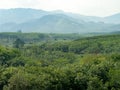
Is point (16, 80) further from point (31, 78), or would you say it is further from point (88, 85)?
point (88, 85)

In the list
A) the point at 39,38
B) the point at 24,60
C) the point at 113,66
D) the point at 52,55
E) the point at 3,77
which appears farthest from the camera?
the point at 39,38

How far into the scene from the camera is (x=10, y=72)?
4716 centimetres

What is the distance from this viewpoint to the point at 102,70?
48375mm

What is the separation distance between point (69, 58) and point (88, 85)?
136 ft

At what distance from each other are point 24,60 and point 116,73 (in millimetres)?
32142

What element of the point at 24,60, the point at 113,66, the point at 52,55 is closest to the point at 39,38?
the point at 52,55

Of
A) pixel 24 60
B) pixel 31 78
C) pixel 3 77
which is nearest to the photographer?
pixel 31 78

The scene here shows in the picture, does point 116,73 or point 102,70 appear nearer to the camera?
point 116,73

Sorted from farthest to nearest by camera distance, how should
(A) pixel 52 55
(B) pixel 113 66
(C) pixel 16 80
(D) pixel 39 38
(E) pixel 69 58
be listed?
(D) pixel 39 38 → (A) pixel 52 55 → (E) pixel 69 58 → (B) pixel 113 66 → (C) pixel 16 80

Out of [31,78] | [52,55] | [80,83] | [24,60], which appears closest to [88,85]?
[80,83]

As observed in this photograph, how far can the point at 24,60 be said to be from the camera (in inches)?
2876

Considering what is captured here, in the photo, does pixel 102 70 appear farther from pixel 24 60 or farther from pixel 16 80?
pixel 24 60

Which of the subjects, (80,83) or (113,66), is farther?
(113,66)

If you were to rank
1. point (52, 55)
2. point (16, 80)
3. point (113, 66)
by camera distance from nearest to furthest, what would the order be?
point (16, 80)
point (113, 66)
point (52, 55)
